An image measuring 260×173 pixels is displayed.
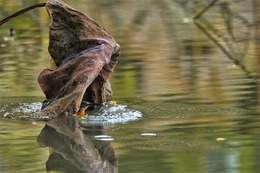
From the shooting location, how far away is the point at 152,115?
654cm

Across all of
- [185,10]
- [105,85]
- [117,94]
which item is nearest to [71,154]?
[105,85]

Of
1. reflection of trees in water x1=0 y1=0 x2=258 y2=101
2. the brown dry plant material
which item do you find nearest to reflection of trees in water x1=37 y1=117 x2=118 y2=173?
the brown dry plant material

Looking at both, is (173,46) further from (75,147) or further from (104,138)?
(75,147)

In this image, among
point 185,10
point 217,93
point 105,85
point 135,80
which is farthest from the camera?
point 185,10

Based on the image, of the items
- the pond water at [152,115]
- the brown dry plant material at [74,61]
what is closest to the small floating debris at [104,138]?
the pond water at [152,115]

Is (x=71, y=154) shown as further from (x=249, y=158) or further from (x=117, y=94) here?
(x=117, y=94)

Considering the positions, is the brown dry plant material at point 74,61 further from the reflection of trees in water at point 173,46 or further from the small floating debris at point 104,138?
the reflection of trees in water at point 173,46

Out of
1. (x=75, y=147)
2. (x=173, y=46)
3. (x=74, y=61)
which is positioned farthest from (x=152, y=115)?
(x=173, y=46)

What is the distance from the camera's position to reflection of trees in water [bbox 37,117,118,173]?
5.03m

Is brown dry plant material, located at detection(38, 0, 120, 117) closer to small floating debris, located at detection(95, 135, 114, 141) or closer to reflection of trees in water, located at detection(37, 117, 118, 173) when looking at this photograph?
reflection of trees in water, located at detection(37, 117, 118, 173)

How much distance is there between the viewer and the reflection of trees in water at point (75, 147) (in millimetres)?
5031

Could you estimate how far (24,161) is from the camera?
5148 mm

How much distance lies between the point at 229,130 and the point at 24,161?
1636mm

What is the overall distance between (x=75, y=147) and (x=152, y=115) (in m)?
1.11
